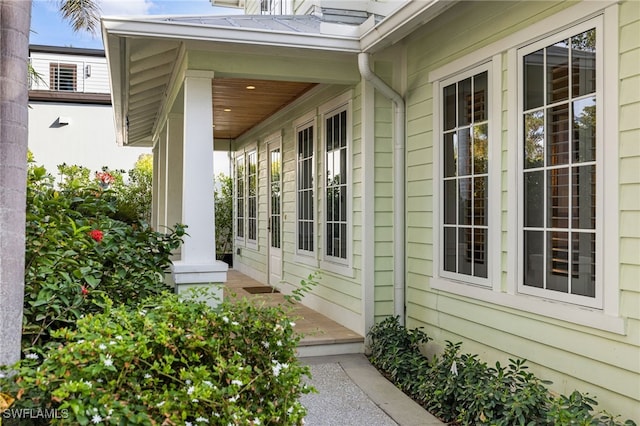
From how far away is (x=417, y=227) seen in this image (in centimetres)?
479

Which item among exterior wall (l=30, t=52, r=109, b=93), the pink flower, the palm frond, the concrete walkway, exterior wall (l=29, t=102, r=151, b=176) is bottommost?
the concrete walkway

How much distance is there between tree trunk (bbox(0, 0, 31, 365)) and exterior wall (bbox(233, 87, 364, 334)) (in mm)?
1476

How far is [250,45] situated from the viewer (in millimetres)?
4602

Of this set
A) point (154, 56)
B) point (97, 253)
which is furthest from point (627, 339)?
point (154, 56)

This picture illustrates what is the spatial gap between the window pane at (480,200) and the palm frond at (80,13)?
8.10 metres

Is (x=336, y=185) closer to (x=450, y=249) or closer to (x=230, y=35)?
(x=450, y=249)

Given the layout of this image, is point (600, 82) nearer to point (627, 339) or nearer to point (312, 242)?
point (627, 339)

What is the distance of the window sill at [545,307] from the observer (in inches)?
112

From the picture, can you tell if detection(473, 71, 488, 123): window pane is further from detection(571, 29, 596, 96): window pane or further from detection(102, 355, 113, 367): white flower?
detection(102, 355, 113, 367): white flower

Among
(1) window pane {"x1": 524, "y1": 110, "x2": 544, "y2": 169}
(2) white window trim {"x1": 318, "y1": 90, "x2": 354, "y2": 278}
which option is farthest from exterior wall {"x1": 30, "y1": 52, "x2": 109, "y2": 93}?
(1) window pane {"x1": 524, "y1": 110, "x2": 544, "y2": 169}

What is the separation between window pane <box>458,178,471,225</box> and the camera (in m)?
4.09

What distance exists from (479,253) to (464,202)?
433mm

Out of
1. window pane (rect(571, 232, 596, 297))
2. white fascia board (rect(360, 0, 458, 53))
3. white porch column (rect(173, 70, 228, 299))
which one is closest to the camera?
window pane (rect(571, 232, 596, 297))

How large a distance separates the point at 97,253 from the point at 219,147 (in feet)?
28.3
